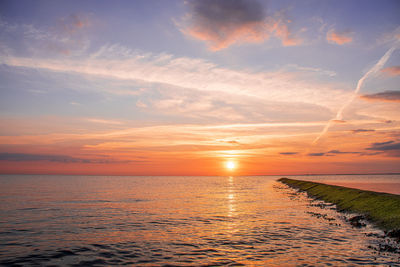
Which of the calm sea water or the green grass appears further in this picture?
the green grass

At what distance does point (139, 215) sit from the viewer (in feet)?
130

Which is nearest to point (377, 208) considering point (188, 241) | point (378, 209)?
point (378, 209)

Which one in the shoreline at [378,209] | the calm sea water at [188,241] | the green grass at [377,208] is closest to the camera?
the calm sea water at [188,241]

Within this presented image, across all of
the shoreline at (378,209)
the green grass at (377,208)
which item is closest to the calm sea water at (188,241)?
the shoreline at (378,209)

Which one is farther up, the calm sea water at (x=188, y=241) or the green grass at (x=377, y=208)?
the green grass at (x=377, y=208)

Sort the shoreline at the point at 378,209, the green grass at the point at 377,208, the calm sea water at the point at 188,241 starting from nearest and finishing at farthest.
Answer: the calm sea water at the point at 188,241 → the shoreline at the point at 378,209 → the green grass at the point at 377,208

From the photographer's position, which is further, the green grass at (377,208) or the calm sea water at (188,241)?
the green grass at (377,208)

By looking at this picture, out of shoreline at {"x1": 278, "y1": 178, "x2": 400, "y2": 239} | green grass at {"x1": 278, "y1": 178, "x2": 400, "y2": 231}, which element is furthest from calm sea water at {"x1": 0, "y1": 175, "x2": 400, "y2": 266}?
green grass at {"x1": 278, "y1": 178, "x2": 400, "y2": 231}

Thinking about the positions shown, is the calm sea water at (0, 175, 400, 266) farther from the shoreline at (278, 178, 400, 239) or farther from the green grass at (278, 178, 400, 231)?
the green grass at (278, 178, 400, 231)

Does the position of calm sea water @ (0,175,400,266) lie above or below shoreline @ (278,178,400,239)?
below

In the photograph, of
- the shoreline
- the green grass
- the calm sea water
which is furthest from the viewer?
the green grass

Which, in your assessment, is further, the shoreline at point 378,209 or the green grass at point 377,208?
A: the green grass at point 377,208

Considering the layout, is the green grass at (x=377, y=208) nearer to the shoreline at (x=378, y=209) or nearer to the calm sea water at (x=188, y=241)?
the shoreline at (x=378, y=209)

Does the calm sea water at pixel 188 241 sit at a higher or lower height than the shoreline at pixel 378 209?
lower
